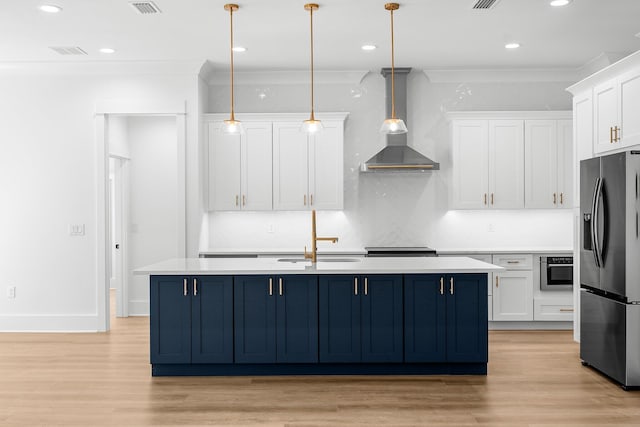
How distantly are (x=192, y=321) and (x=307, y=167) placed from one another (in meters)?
2.64

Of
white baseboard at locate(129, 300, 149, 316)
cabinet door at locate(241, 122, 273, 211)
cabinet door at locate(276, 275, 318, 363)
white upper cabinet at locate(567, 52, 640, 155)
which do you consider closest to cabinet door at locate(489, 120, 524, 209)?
white upper cabinet at locate(567, 52, 640, 155)

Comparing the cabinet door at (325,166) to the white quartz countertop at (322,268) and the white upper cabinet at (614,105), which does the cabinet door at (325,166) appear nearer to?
the white quartz countertop at (322,268)

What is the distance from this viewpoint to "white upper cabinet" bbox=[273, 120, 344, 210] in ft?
21.6

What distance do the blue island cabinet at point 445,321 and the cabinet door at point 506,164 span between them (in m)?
2.36

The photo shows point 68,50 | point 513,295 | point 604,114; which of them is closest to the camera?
point 604,114

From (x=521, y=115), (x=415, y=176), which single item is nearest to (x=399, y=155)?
(x=415, y=176)

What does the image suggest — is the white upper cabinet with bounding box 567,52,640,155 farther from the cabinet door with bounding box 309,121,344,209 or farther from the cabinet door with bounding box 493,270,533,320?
the cabinet door with bounding box 309,121,344,209

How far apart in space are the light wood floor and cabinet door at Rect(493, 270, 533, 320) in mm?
1113

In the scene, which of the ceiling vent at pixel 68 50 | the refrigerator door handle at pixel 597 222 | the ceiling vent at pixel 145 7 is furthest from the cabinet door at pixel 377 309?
the ceiling vent at pixel 68 50

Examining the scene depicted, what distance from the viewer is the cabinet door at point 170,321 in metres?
4.47

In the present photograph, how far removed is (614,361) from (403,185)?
325 centimetres

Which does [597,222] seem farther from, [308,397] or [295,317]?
[308,397]

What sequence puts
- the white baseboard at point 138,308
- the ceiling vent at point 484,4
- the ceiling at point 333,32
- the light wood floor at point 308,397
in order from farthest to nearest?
the white baseboard at point 138,308
the ceiling at point 333,32
the ceiling vent at point 484,4
the light wood floor at point 308,397

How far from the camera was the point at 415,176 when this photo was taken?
22.7 ft
